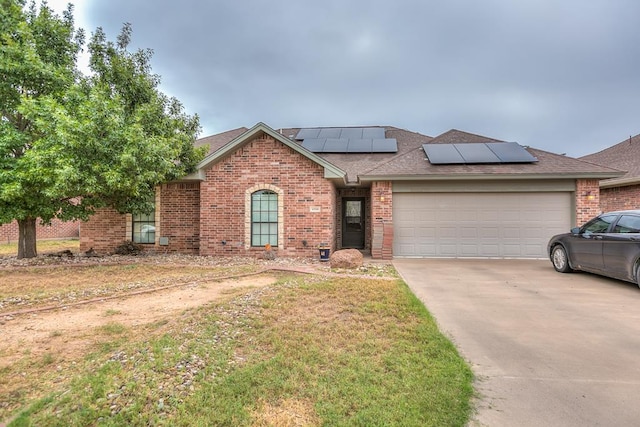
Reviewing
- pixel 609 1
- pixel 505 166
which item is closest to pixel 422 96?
pixel 609 1

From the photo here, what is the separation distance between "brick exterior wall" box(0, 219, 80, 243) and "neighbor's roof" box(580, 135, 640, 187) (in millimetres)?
25799

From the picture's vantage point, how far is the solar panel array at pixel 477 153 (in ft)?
34.0

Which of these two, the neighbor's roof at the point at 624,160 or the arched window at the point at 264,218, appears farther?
the neighbor's roof at the point at 624,160

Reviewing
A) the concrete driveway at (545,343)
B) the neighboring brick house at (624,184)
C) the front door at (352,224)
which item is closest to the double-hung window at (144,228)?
the front door at (352,224)

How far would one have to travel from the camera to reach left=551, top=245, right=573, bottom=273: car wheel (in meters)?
7.38

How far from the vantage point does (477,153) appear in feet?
36.2

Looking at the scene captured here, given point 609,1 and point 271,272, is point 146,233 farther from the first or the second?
point 609,1

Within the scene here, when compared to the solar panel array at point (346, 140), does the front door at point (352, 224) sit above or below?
below

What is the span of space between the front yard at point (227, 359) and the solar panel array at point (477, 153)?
21.4 feet

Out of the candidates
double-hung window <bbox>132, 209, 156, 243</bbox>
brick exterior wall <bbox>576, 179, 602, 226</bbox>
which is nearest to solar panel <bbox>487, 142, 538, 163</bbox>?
brick exterior wall <bbox>576, 179, 602, 226</bbox>

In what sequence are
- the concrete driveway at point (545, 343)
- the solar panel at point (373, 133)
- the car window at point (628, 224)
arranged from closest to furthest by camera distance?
the concrete driveway at point (545, 343), the car window at point (628, 224), the solar panel at point (373, 133)

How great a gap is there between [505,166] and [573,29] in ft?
23.8

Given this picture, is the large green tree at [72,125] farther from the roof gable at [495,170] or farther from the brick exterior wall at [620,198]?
the brick exterior wall at [620,198]

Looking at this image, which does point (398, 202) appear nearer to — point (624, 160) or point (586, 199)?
point (586, 199)
